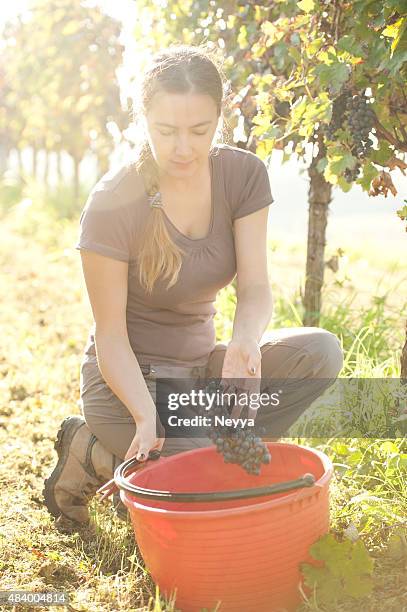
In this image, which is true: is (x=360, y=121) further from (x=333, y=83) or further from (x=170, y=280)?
(x=170, y=280)

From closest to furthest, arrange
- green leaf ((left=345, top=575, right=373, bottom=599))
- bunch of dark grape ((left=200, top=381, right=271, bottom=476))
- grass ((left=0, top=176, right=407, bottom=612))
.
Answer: green leaf ((left=345, top=575, right=373, bottom=599)) → bunch of dark grape ((left=200, top=381, right=271, bottom=476)) → grass ((left=0, top=176, right=407, bottom=612))

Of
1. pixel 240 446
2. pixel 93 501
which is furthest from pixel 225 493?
pixel 93 501

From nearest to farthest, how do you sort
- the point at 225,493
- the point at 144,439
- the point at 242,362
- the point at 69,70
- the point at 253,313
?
the point at 225,493 < the point at 144,439 < the point at 242,362 < the point at 253,313 < the point at 69,70

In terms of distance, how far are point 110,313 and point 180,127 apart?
0.55m

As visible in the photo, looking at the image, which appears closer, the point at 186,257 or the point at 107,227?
the point at 107,227

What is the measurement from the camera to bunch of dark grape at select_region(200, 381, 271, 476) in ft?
6.60

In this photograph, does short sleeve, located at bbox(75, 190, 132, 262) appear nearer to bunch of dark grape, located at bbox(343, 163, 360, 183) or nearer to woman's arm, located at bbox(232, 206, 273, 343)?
woman's arm, located at bbox(232, 206, 273, 343)

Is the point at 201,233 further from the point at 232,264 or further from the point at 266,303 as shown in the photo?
the point at 266,303

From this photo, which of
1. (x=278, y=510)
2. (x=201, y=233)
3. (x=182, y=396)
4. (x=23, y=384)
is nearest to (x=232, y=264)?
(x=201, y=233)

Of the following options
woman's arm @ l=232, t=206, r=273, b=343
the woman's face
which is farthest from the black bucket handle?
the woman's face

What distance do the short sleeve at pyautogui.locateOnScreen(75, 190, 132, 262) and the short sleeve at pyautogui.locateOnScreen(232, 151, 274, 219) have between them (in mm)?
365

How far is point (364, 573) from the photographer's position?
1948mm

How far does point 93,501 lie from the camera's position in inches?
103

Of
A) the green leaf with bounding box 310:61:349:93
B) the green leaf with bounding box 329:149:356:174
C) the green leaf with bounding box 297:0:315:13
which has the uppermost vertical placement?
the green leaf with bounding box 297:0:315:13
